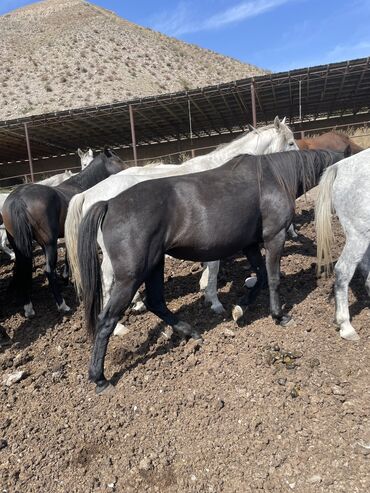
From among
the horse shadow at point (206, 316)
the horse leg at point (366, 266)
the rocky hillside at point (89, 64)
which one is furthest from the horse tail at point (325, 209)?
the rocky hillside at point (89, 64)

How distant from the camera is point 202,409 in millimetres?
3322

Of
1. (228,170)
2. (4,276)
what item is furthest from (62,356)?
(4,276)

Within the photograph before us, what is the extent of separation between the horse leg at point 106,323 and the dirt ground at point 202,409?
0.21 meters

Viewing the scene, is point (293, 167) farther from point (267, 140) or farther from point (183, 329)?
point (183, 329)

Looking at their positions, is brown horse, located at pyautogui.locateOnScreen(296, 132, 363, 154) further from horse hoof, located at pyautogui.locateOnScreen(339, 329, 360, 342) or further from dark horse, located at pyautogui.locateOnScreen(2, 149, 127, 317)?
horse hoof, located at pyautogui.locateOnScreen(339, 329, 360, 342)

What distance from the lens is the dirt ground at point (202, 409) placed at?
8.82ft

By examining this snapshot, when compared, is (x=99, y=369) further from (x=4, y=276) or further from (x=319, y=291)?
(x=4, y=276)

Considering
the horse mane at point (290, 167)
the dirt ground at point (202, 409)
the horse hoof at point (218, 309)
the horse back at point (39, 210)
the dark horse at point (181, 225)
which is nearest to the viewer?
the dirt ground at point (202, 409)

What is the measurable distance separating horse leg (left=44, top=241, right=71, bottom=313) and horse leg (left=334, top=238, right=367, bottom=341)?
4.02m

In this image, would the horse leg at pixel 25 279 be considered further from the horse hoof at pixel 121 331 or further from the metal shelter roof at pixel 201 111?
the metal shelter roof at pixel 201 111

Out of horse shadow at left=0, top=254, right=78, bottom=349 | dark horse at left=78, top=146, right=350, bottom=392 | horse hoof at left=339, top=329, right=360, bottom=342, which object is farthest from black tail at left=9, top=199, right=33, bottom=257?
horse hoof at left=339, top=329, right=360, bottom=342

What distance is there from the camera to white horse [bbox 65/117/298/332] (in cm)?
472

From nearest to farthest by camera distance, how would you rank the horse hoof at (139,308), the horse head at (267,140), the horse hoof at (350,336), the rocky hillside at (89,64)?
the horse hoof at (350,336) < the horse hoof at (139,308) < the horse head at (267,140) < the rocky hillside at (89,64)

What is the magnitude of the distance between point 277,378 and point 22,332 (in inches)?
152
